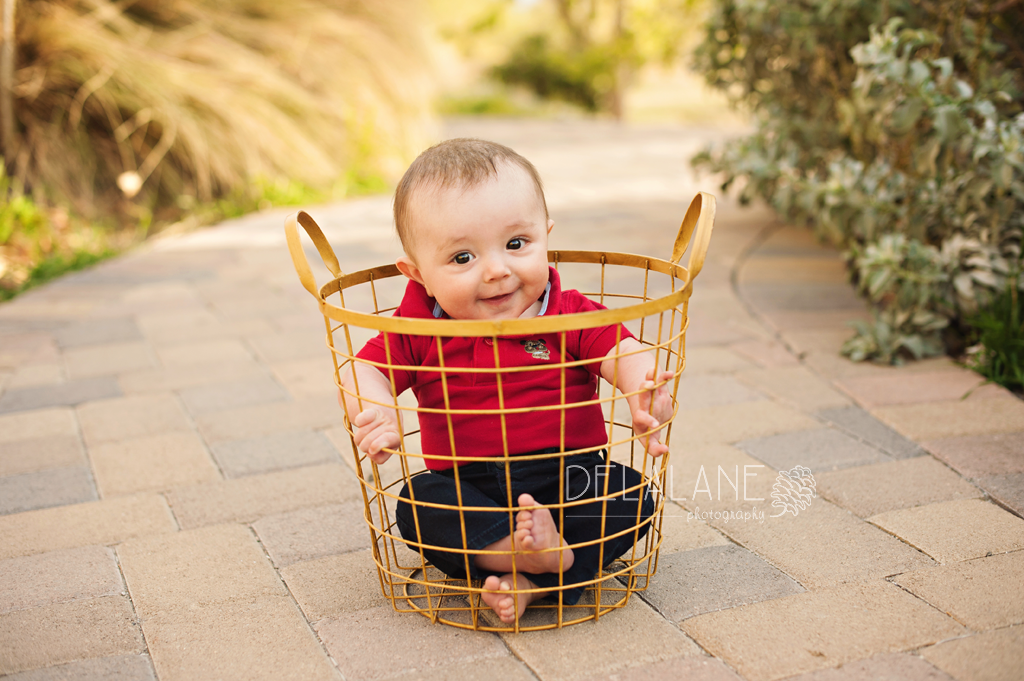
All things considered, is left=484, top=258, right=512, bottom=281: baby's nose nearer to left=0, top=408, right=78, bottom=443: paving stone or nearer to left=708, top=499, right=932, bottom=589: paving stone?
left=708, top=499, right=932, bottom=589: paving stone

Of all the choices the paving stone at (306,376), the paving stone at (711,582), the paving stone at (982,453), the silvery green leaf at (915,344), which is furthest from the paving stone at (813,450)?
the paving stone at (306,376)

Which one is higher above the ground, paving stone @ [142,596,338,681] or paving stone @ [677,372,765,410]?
paving stone @ [142,596,338,681]

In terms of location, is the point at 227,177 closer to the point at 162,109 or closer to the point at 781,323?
the point at 162,109

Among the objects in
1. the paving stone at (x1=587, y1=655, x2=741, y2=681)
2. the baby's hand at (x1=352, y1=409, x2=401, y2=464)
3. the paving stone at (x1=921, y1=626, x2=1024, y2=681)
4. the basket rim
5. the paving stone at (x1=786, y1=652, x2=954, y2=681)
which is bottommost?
the paving stone at (x1=921, y1=626, x2=1024, y2=681)

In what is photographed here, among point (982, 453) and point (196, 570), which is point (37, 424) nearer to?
point (196, 570)

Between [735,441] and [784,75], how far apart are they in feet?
6.70

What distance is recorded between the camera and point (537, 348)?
1444 mm

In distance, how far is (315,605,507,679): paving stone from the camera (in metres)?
1.27

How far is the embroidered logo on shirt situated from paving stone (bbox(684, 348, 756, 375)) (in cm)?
116

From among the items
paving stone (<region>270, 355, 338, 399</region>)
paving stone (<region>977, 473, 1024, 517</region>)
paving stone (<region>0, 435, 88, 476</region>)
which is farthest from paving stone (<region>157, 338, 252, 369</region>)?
paving stone (<region>977, 473, 1024, 517</region>)

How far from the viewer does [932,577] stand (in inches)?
57.3

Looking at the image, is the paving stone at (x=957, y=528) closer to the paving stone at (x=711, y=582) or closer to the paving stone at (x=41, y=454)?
the paving stone at (x=711, y=582)

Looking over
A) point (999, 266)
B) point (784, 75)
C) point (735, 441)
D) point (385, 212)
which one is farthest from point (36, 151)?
point (999, 266)

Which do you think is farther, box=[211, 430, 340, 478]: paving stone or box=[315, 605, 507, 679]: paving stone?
box=[211, 430, 340, 478]: paving stone
